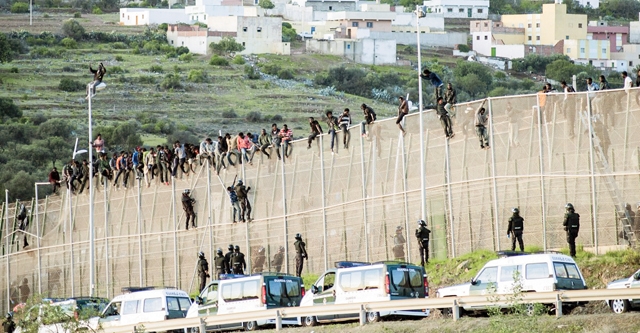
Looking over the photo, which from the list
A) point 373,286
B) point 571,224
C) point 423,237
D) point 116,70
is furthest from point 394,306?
point 116,70

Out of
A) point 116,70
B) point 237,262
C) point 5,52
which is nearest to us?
point 237,262

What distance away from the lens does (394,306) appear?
36.9 m

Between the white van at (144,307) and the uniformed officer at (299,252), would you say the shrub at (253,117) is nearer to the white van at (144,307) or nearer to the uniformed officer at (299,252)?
the uniformed officer at (299,252)

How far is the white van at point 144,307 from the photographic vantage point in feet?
143

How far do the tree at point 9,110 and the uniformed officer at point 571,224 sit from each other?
11188cm

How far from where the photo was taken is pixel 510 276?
37.7 meters

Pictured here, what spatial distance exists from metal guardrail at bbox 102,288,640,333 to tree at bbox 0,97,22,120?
368 ft

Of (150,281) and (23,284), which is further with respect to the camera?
(23,284)

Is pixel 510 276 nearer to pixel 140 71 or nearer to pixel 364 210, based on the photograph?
pixel 364 210

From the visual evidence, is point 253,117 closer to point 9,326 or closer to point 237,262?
point 237,262

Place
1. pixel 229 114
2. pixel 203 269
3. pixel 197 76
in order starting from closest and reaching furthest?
1. pixel 203 269
2. pixel 229 114
3. pixel 197 76

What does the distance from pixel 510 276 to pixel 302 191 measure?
18.1 metres

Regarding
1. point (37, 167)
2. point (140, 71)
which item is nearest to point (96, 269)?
point (37, 167)

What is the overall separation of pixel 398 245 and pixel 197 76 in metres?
140
